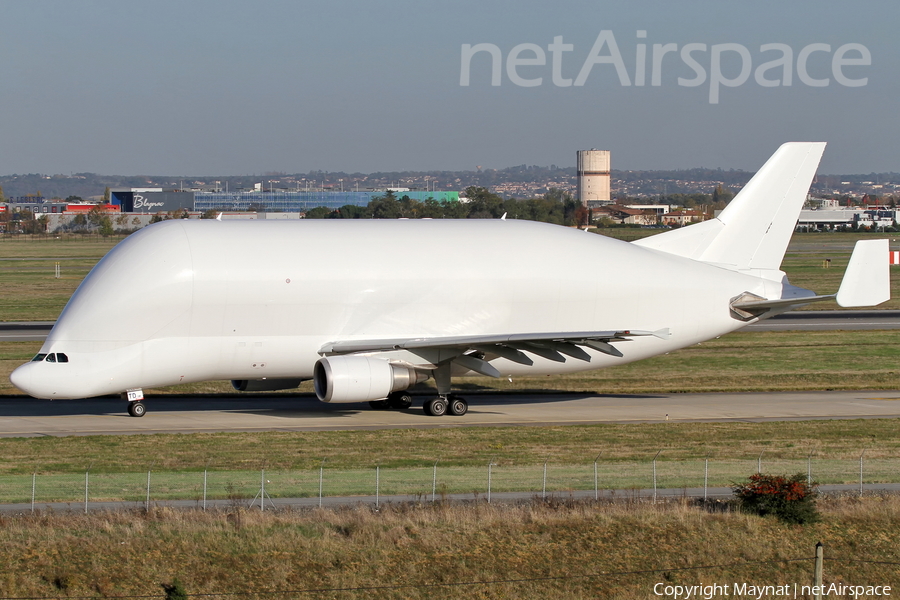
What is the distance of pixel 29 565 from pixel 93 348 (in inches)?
637

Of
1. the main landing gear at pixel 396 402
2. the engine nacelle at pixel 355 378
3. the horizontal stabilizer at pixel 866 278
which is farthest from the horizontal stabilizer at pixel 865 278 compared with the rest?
the engine nacelle at pixel 355 378

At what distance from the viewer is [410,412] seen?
4328 centimetres

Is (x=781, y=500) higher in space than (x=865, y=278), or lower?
lower

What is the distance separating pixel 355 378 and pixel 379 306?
3.22 m

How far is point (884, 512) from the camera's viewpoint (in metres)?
26.7

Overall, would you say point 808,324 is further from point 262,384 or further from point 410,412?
point 262,384

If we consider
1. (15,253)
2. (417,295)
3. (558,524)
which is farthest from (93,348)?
(15,253)

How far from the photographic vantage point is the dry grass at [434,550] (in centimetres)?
2339

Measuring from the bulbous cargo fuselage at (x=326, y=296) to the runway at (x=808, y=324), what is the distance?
26.4 metres

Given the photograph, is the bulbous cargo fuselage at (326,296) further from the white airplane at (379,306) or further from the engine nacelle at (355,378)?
the engine nacelle at (355,378)

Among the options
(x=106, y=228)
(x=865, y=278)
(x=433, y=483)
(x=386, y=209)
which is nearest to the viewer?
(x=433, y=483)

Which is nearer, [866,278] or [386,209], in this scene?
Result: [866,278]

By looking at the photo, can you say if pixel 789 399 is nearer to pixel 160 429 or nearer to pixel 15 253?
pixel 160 429

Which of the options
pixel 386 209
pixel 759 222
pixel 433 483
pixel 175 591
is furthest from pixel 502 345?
pixel 386 209
